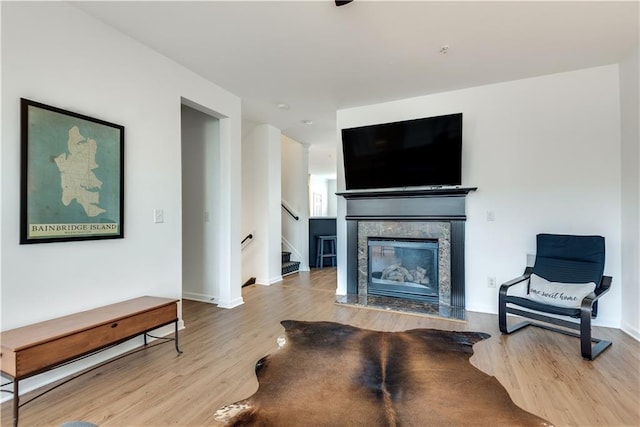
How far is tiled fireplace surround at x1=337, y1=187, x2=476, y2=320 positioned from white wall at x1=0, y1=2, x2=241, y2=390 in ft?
7.29

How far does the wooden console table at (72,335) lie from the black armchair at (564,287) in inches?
122

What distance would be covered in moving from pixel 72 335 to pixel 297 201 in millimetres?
4754

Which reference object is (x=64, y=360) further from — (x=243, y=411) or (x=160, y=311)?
(x=243, y=411)

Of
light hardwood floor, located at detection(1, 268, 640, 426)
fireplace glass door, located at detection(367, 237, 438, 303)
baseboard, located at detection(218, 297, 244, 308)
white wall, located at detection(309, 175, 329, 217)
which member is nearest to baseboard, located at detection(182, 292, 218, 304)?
baseboard, located at detection(218, 297, 244, 308)

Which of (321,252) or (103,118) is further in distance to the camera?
(321,252)

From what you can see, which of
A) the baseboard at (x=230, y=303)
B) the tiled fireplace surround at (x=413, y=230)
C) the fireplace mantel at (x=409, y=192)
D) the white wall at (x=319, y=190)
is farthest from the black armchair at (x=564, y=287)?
the white wall at (x=319, y=190)

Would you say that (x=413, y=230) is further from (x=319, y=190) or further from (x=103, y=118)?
(x=319, y=190)

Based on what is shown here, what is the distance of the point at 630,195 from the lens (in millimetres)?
2875

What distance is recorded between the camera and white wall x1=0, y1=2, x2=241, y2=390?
190 centimetres

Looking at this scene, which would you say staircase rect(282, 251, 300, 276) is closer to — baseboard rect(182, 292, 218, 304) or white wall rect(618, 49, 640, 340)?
baseboard rect(182, 292, 218, 304)

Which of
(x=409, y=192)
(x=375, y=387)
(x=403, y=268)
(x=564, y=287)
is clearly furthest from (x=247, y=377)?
(x=564, y=287)

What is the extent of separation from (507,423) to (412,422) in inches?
20.6

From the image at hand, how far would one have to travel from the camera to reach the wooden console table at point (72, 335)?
1.61 m

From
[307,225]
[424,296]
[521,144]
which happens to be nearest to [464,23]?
[521,144]
